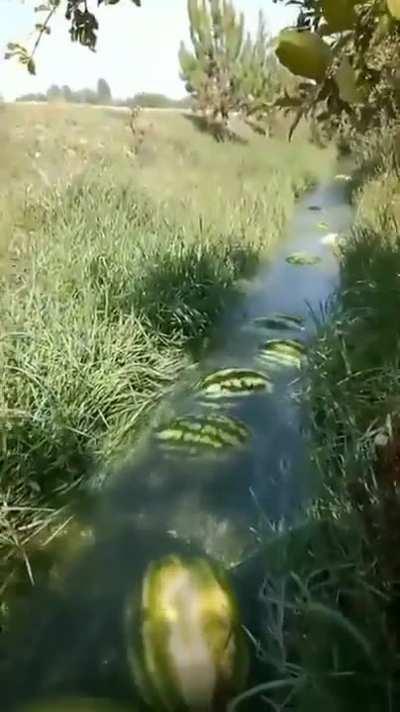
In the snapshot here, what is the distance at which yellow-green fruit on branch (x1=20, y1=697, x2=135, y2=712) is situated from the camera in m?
1.17

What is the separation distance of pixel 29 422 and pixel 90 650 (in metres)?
0.78

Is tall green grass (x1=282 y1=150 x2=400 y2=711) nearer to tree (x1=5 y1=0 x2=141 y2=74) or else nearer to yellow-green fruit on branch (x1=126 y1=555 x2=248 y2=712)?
yellow-green fruit on branch (x1=126 y1=555 x2=248 y2=712)

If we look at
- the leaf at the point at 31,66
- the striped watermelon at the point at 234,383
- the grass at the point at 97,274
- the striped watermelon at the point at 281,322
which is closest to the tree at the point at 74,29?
the leaf at the point at 31,66

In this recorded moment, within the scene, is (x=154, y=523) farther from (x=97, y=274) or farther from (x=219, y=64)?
(x=219, y=64)

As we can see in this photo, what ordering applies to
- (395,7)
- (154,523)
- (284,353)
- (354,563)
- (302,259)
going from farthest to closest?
(302,259), (284,353), (154,523), (354,563), (395,7)

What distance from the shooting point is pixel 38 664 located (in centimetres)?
131

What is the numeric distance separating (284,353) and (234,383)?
0.83 feet

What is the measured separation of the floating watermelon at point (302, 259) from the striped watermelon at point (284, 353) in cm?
117

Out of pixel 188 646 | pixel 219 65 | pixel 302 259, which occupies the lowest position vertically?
pixel 302 259

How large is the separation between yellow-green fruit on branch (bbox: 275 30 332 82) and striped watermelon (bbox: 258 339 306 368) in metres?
2.02

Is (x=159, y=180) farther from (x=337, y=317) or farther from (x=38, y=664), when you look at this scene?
(x=38, y=664)

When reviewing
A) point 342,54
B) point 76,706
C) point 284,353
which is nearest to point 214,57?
point 284,353

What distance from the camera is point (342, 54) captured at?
0.47m

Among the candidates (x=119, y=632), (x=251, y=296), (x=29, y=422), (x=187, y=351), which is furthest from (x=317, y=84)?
(x=251, y=296)
